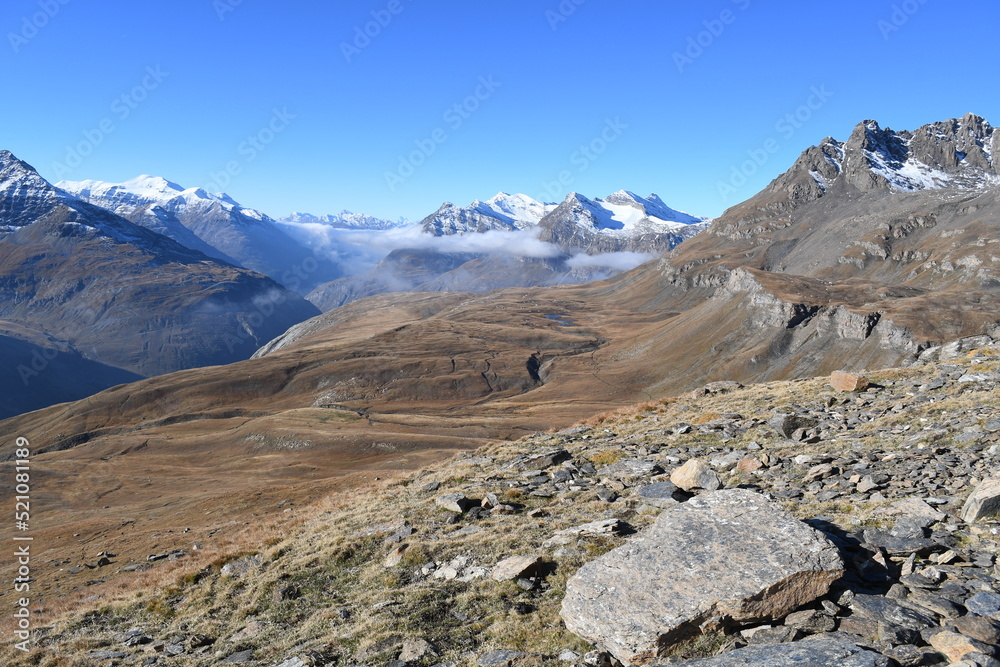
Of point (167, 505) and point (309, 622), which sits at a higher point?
point (309, 622)

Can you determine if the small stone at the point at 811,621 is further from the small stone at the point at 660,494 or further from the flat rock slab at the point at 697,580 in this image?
the small stone at the point at 660,494

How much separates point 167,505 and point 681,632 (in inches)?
2429

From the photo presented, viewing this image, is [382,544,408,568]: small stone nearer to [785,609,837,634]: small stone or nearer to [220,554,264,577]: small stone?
[220,554,264,577]: small stone

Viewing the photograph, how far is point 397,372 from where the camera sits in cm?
18000

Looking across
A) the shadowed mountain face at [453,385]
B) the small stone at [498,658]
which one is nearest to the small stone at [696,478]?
the small stone at [498,658]

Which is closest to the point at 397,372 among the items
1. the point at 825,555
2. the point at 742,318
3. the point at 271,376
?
the point at 271,376

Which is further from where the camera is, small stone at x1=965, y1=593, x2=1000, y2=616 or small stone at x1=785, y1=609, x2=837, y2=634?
small stone at x1=785, y1=609, x2=837, y2=634

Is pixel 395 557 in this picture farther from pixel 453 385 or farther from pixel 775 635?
pixel 453 385

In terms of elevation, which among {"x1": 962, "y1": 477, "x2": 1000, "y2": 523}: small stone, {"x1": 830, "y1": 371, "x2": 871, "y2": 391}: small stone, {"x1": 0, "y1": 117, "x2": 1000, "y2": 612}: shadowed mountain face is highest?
{"x1": 830, "y1": 371, "x2": 871, "y2": 391}: small stone

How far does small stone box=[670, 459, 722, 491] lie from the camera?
18.3m

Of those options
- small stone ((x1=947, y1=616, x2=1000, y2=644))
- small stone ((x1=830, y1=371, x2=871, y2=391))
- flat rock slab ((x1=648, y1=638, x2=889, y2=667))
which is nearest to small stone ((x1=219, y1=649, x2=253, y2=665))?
flat rock slab ((x1=648, y1=638, x2=889, y2=667))

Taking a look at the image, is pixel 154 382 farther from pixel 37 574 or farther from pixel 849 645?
pixel 849 645

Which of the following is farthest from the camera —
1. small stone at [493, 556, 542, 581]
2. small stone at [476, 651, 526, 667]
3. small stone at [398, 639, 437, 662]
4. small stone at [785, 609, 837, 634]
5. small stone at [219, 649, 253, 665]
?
small stone at [493, 556, 542, 581]

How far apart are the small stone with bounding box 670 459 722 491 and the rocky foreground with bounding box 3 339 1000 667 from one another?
0.07 metres
